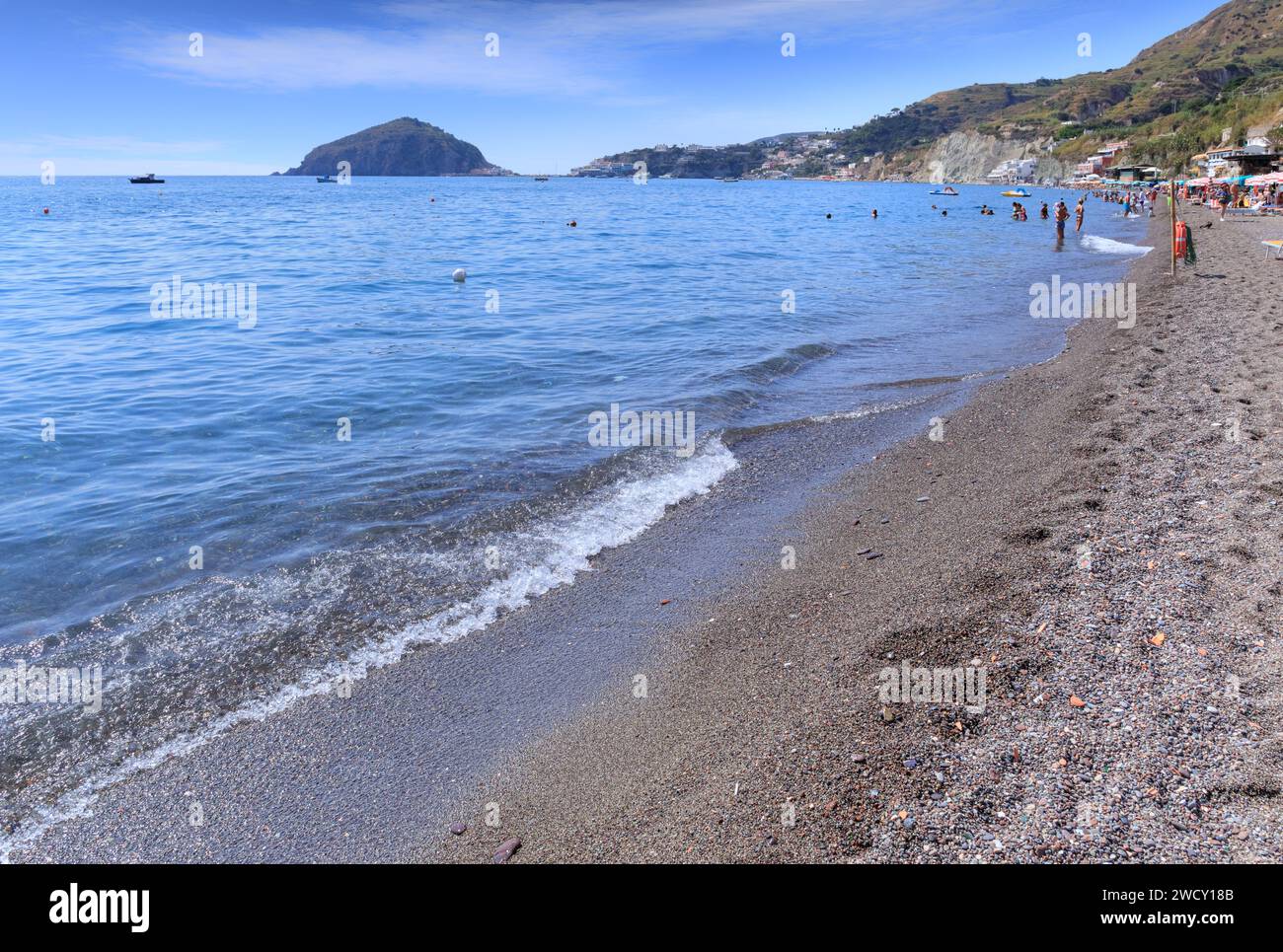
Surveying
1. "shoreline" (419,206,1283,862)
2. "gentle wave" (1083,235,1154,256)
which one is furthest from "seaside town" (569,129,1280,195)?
"shoreline" (419,206,1283,862)

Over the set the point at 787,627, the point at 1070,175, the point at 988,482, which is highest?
the point at 1070,175

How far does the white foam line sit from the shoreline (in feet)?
6.49

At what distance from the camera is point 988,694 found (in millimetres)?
5379

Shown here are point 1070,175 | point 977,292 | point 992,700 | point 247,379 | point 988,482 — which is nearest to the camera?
point 992,700

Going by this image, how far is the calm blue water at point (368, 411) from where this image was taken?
807 centimetres

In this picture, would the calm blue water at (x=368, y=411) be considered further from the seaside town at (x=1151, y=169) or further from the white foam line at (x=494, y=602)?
the seaside town at (x=1151, y=169)

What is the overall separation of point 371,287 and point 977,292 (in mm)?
24631

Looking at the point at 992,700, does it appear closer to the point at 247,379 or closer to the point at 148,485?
the point at 148,485

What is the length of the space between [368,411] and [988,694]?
12.8 meters

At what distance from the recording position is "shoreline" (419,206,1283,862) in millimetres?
4219

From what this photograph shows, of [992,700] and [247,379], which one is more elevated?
[247,379]

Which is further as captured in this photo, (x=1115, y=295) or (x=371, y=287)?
(x=371, y=287)
